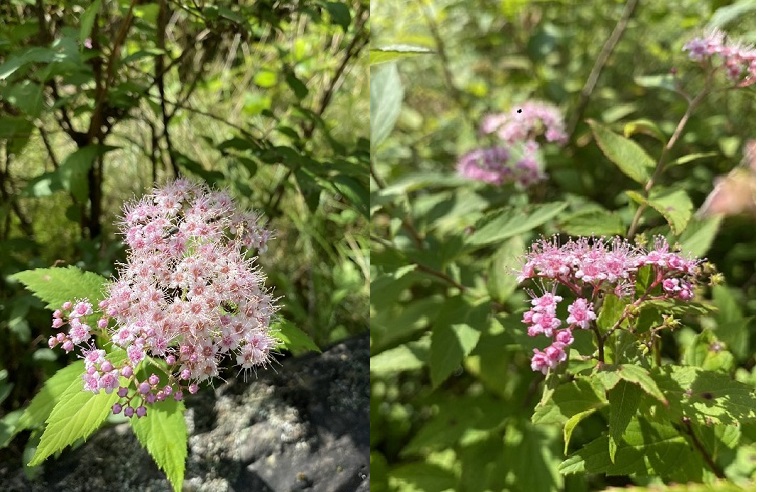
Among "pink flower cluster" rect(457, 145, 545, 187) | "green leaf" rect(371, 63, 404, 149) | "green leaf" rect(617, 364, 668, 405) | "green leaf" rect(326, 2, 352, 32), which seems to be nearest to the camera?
"green leaf" rect(617, 364, 668, 405)

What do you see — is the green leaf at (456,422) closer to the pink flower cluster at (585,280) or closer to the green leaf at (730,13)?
the pink flower cluster at (585,280)

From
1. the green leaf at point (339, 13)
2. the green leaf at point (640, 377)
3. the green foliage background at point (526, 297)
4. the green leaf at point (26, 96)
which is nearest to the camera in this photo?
the green leaf at point (640, 377)

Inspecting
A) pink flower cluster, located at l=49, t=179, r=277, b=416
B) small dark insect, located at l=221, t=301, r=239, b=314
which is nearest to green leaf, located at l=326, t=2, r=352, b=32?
pink flower cluster, located at l=49, t=179, r=277, b=416

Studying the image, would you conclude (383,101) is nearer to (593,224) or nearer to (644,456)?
(593,224)

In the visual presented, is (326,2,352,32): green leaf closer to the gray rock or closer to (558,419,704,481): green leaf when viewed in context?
the gray rock

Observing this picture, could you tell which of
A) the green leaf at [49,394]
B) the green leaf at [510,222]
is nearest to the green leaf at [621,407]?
the green leaf at [510,222]

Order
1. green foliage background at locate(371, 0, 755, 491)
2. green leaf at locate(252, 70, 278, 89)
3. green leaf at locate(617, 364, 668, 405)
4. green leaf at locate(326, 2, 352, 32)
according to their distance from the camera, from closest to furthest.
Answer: green leaf at locate(617, 364, 668, 405) → green foliage background at locate(371, 0, 755, 491) → green leaf at locate(326, 2, 352, 32) → green leaf at locate(252, 70, 278, 89)

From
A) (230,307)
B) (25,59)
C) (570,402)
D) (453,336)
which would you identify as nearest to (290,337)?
(230,307)
